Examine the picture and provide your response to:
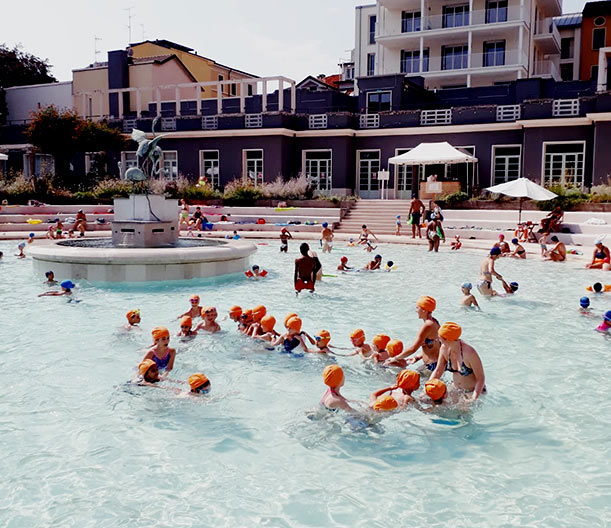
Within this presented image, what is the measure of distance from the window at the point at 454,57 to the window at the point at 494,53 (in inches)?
49.0

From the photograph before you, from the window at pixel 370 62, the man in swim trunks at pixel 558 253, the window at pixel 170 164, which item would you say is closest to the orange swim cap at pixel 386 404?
the man in swim trunks at pixel 558 253

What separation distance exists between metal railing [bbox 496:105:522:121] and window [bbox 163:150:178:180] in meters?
18.7

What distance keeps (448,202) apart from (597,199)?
19.5ft

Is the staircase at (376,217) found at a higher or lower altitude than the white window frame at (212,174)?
lower

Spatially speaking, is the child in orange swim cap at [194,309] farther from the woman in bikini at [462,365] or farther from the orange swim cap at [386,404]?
the woman in bikini at [462,365]

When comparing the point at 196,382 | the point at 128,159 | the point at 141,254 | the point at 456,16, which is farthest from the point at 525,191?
the point at 128,159

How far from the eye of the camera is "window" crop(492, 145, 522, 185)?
29797 mm

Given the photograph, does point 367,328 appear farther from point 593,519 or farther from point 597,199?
point 597,199

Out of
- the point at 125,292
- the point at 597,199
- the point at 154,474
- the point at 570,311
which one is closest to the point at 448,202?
the point at 597,199

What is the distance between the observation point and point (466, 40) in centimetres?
3791

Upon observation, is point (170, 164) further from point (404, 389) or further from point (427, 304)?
point (404, 389)

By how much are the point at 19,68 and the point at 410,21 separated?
3106 centimetres

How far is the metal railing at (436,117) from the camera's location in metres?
30.8

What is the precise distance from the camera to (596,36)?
45.2 metres
